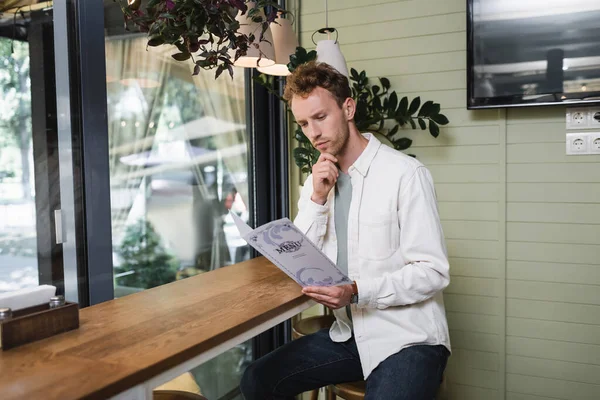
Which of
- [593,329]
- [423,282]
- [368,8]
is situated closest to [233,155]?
[368,8]

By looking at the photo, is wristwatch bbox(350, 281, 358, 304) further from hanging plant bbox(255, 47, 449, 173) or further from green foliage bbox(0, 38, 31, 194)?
hanging plant bbox(255, 47, 449, 173)

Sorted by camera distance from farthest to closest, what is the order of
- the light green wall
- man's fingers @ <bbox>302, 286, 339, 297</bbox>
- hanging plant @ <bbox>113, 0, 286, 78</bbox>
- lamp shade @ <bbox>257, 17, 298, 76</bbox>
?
the light green wall < lamp shade @ <bbox>257, 17, 298, 76</bbox> < man's fingers @ <bbox>302, 286, 339, 297</bbox> < hanging plant @ <bbox>113, 0, 286, 78</bbox>

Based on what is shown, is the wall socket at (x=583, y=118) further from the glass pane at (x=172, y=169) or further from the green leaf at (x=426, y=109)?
the glass pane at (x=172, y=169)

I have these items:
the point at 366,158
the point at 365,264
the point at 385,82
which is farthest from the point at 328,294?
the point at 385,82

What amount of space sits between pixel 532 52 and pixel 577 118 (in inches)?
13.6

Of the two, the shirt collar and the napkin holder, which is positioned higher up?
the shirt collar

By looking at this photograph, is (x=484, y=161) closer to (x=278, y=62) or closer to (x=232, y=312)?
(x=278, y=62)

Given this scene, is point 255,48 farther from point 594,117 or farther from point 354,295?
point 594,117

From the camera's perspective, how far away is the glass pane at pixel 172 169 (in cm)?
199

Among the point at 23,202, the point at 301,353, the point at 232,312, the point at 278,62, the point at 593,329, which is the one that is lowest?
the point at 593,329

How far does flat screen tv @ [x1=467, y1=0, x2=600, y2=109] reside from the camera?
90.3 inches

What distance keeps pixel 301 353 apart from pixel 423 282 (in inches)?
18.9

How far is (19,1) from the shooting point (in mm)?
1558

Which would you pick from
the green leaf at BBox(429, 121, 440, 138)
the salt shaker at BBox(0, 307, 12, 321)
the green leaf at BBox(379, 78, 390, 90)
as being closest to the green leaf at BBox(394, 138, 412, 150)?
the green leaf at BBox(429, 121, 440, 138)
